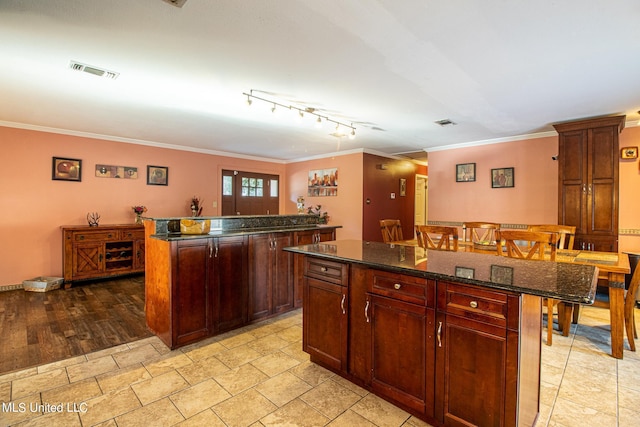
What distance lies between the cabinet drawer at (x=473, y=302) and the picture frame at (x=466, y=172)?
4.83 m

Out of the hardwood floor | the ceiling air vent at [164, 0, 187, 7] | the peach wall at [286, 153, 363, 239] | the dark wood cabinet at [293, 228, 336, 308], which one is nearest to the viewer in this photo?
the ceiling air vent at [164, 0, 187, 7]

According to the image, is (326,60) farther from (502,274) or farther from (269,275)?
(269,275)

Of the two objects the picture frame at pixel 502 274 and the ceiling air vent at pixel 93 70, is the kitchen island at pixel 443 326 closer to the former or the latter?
the picture frame at pixel 502 274

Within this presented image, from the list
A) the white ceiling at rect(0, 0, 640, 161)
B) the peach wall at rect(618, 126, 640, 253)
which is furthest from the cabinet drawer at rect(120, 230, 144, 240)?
the peach wall at rect(618, 126, 640, 253)

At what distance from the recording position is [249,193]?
7672mm

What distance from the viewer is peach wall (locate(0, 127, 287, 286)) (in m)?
4.63

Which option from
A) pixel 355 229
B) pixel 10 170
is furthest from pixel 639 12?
pixel 10 170

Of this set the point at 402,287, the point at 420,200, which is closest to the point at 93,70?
the point at 402,287

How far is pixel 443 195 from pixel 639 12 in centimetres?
439

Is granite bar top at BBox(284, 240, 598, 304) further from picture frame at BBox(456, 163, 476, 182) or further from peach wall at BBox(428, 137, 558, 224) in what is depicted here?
picture frame at BBox(456, 163, 476, 182)

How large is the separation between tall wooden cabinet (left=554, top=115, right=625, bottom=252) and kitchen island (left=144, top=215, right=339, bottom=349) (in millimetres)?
3868

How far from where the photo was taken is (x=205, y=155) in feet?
22.3

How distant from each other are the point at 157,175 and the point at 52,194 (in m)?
1.64

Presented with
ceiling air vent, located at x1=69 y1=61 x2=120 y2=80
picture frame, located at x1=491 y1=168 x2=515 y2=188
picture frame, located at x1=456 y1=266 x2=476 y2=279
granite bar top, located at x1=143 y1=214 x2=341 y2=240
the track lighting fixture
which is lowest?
picture frame, located at x1=456 y1=266 x2=476 y2=279
